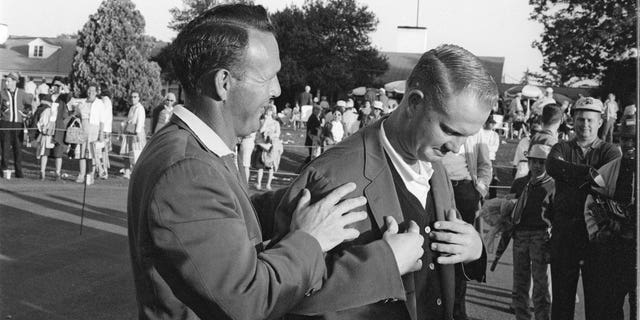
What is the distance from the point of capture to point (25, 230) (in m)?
10.3

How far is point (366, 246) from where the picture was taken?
2301 mm

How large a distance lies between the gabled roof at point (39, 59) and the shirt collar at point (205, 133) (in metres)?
73.6

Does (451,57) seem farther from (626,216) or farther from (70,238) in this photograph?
(70,238)

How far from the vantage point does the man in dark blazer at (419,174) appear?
2502 millimetres

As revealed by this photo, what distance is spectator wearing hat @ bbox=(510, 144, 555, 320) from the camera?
6480 mm

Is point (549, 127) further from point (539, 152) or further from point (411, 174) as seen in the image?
point (411, 174)

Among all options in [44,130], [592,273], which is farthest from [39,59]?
[592,273]

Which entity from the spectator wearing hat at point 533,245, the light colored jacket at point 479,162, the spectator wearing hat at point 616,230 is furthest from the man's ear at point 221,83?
the light colored jacket at point 479,162

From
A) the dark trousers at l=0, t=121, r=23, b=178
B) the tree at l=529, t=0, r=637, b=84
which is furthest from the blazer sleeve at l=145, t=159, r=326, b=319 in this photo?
the tree at l=529, t=0, r=637, b=84

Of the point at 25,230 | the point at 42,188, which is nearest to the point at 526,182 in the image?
the point at 25,230

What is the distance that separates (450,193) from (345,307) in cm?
93

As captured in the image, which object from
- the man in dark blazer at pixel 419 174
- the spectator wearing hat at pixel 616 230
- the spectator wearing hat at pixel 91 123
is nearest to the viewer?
the man in dark blazer at pixel 419 174

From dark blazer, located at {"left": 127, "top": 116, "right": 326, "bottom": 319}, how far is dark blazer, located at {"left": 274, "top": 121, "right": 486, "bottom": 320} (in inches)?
6.0

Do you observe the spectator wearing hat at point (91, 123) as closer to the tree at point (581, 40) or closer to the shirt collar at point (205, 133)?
the shirt collar at point (205, 133)
